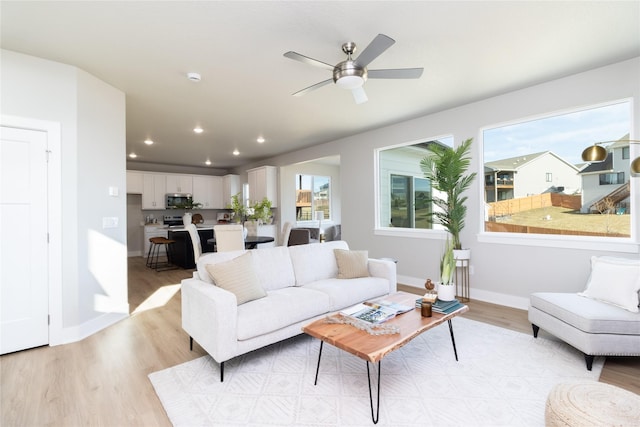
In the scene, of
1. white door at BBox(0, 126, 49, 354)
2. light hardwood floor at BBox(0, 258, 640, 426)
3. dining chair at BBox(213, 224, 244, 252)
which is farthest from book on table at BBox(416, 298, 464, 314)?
white door at BBox(0, 126, 49, 354)

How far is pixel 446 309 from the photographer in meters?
2.44

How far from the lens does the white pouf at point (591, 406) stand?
130cm

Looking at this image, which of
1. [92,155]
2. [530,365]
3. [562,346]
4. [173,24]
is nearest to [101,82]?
[92,155]

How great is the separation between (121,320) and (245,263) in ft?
6.52

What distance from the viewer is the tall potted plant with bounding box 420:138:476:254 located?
3.95 meters

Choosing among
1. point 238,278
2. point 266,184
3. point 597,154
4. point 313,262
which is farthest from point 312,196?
point 597,154

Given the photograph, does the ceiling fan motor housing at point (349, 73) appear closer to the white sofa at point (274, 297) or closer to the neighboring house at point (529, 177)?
the white sofa at point (274, 297)

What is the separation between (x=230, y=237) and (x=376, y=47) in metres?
3.54

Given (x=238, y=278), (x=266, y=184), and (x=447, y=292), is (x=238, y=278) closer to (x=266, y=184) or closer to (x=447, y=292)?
(x=447, y=292)

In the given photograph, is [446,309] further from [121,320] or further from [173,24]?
[121,320]

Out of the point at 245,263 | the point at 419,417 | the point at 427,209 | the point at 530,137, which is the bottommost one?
the point at 419,417

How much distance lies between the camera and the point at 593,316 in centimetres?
230

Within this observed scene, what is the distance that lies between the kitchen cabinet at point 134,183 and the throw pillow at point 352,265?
6.87 meters

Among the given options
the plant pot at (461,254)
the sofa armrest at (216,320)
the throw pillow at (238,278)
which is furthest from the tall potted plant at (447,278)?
the sofa armrest at (216,320)
